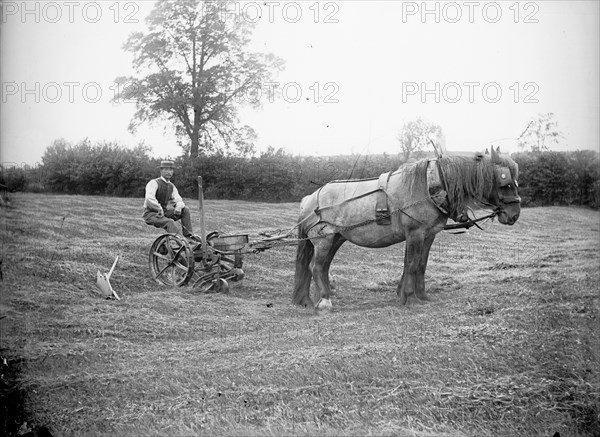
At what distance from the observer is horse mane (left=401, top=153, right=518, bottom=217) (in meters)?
4.99

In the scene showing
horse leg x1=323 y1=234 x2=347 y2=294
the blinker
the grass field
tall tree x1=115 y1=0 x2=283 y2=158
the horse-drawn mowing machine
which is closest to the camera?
the grass field

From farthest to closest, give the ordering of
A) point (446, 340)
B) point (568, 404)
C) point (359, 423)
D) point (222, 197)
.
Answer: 1. point (222, 197)
2. point (446, 340)
3. point (568, 404)
4. point (359, 423)

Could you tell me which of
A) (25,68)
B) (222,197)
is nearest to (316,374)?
(222,197)

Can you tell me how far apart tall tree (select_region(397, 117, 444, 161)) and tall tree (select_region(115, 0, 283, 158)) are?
1.18 metres

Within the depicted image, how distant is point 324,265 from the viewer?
17.3ft

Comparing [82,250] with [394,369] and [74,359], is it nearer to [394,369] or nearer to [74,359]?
[74,359]

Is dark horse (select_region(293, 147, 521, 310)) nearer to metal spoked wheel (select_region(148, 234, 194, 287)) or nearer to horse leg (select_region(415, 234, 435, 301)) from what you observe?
horse leg (select_region(415, 234, 435, 301))

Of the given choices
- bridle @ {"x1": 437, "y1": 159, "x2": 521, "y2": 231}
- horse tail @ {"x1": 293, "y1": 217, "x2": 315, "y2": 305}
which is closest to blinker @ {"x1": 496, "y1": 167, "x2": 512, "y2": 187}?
bridle @ {"x1": 437, "y1": 159, "x2": 521, "y2": 231}

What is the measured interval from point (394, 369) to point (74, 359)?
88.6 inches

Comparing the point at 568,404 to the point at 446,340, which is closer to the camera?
the point at 568,404

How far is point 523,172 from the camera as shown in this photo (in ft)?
16.5

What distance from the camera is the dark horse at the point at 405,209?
4.94 m

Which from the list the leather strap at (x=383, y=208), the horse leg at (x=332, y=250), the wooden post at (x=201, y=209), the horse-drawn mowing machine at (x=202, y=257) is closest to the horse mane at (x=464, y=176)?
the leather strap at (x=383, y=208)

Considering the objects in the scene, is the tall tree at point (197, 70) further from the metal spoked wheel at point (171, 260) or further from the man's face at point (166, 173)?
the metal spoked wheel at point (171, 260)
